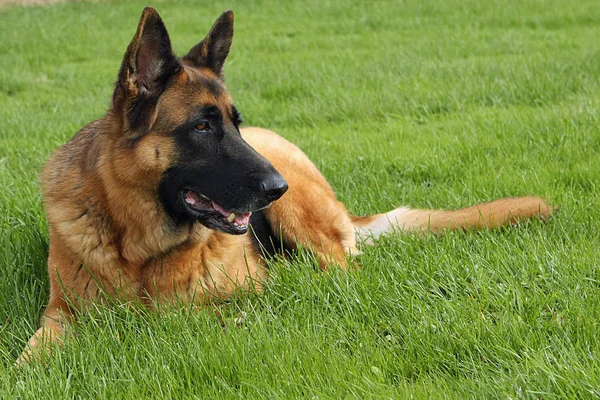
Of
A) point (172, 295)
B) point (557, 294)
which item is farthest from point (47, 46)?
point (557, 294)

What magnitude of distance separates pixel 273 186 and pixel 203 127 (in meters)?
0.43

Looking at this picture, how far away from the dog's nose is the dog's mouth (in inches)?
5.9

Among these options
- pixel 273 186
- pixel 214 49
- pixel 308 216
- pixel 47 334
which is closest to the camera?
pixel 47 334

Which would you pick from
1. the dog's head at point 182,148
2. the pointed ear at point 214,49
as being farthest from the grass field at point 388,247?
the pointed ear at point 214,49

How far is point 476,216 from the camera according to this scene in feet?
12.8

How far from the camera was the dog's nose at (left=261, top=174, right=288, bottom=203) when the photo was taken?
3260mm

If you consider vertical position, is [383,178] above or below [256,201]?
below

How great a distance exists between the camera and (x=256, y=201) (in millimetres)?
3281

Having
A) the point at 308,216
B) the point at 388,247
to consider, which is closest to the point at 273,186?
the point at 388,247

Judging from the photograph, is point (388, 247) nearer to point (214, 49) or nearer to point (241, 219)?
point (241, 219)

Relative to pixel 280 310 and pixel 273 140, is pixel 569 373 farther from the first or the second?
pixel 273 140

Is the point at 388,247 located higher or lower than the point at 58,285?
lower

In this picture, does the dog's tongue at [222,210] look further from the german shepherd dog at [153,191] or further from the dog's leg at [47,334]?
the dog's leg at [47,334]

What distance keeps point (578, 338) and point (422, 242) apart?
1186mm
